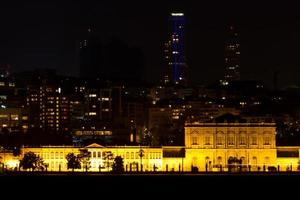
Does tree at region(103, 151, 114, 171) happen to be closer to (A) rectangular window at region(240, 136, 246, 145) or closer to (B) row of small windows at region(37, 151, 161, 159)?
(B) row of small windows at region(37, 151, 161, 159)

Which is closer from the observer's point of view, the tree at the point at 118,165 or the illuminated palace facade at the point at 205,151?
the tree at the point at 118,165

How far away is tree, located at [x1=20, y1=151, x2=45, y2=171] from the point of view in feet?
487

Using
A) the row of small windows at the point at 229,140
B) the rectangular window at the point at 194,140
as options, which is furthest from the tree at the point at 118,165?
the row of small windows at the point at 229,140

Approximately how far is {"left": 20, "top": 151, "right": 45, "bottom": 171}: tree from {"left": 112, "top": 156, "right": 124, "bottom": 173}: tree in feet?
29.8

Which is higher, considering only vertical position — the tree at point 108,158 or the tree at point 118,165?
the tree at point 108,158

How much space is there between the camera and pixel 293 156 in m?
150

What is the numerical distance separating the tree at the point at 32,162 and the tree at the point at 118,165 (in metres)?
9.08

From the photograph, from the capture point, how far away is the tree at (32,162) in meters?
148

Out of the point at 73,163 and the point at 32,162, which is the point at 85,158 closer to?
the point at 73,163

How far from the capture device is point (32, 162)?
149 metres

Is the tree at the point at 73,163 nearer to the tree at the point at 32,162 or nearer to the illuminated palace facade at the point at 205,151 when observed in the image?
Result: the illuminated palace facade at the point at 205,151

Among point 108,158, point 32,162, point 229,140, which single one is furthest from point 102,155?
point 229,140

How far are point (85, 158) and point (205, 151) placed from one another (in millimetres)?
14398

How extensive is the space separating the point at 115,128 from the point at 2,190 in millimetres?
77220
